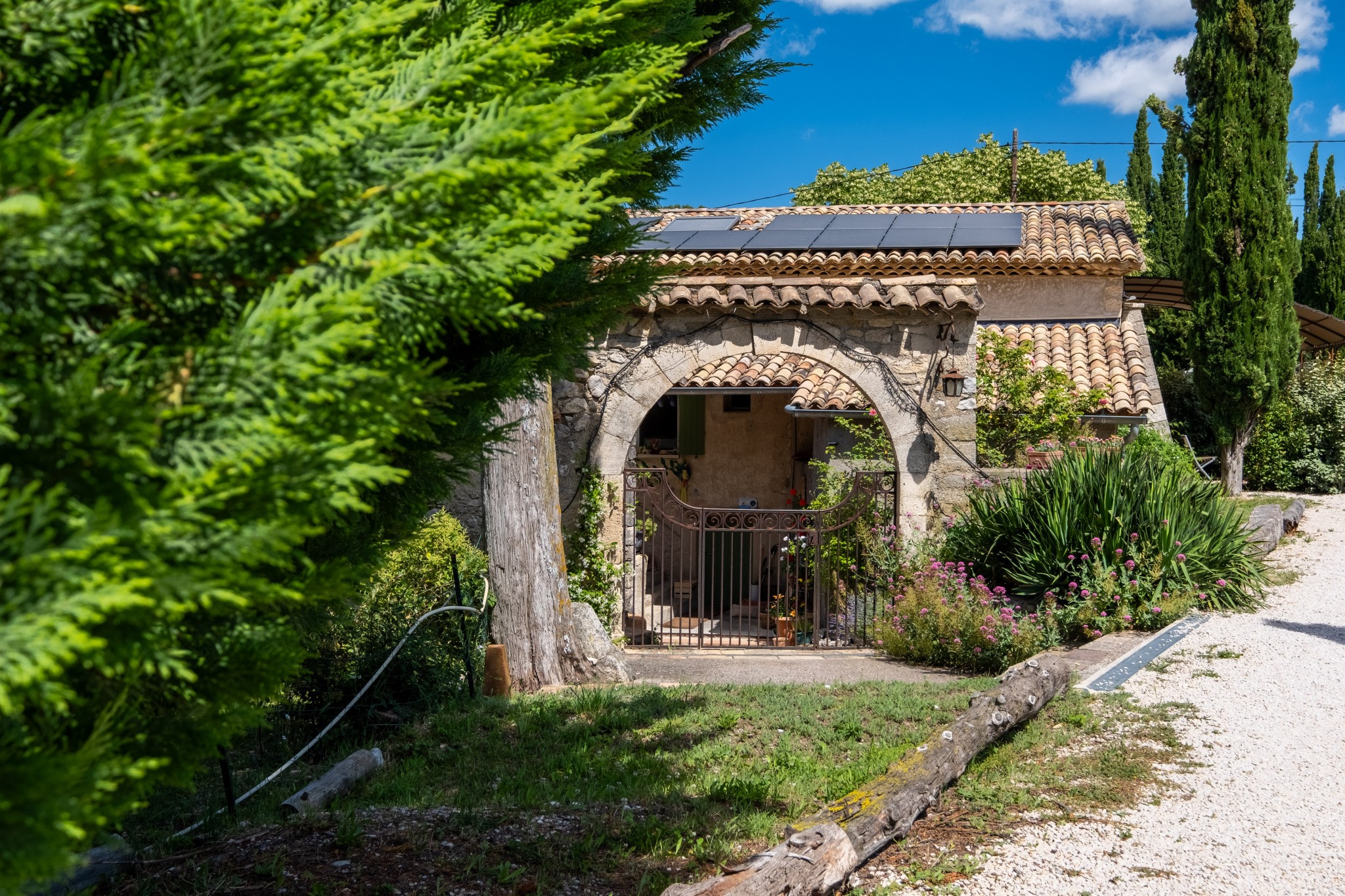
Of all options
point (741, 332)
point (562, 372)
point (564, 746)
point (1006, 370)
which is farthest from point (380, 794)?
point (1006, 370)

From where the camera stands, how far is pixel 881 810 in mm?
3908

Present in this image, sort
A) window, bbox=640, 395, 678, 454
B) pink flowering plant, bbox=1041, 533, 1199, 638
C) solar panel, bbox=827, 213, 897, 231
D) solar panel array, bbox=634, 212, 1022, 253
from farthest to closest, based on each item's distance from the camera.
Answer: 1. window, bbox=640, 395, 678, 454
2. solar panel, bbox=827, 213, 897, 231
3. solar panel array, bbox=634, 212, 1022, 253
4. pink flowering plant, bbox=1041, 533, 1199, 638

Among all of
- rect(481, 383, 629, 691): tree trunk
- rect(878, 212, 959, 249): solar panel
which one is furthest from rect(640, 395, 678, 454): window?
rect(481, 383, 629, 691): tree trunk

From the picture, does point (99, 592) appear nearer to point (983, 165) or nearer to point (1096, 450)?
point (1096, 450)

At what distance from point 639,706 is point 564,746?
0.88 metres

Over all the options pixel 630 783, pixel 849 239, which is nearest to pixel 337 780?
pixel 630 783

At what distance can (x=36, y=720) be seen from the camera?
4.27ft

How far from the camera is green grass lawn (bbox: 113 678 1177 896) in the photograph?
350 centimetres

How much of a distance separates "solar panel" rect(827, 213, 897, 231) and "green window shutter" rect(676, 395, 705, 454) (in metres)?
3.44

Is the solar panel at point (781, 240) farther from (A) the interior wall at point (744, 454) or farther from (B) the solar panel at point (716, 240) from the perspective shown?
(A) the interior wall at point (744, 454)

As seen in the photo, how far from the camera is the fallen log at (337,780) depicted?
413 cm

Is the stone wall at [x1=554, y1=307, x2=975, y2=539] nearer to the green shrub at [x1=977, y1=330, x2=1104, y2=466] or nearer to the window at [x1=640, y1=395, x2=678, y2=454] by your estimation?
the green shrub at [x1=977, y1=330, x2=1104, y2=466]

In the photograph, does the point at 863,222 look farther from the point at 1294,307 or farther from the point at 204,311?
the point at 204,311

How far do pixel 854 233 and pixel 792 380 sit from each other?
280 cm
